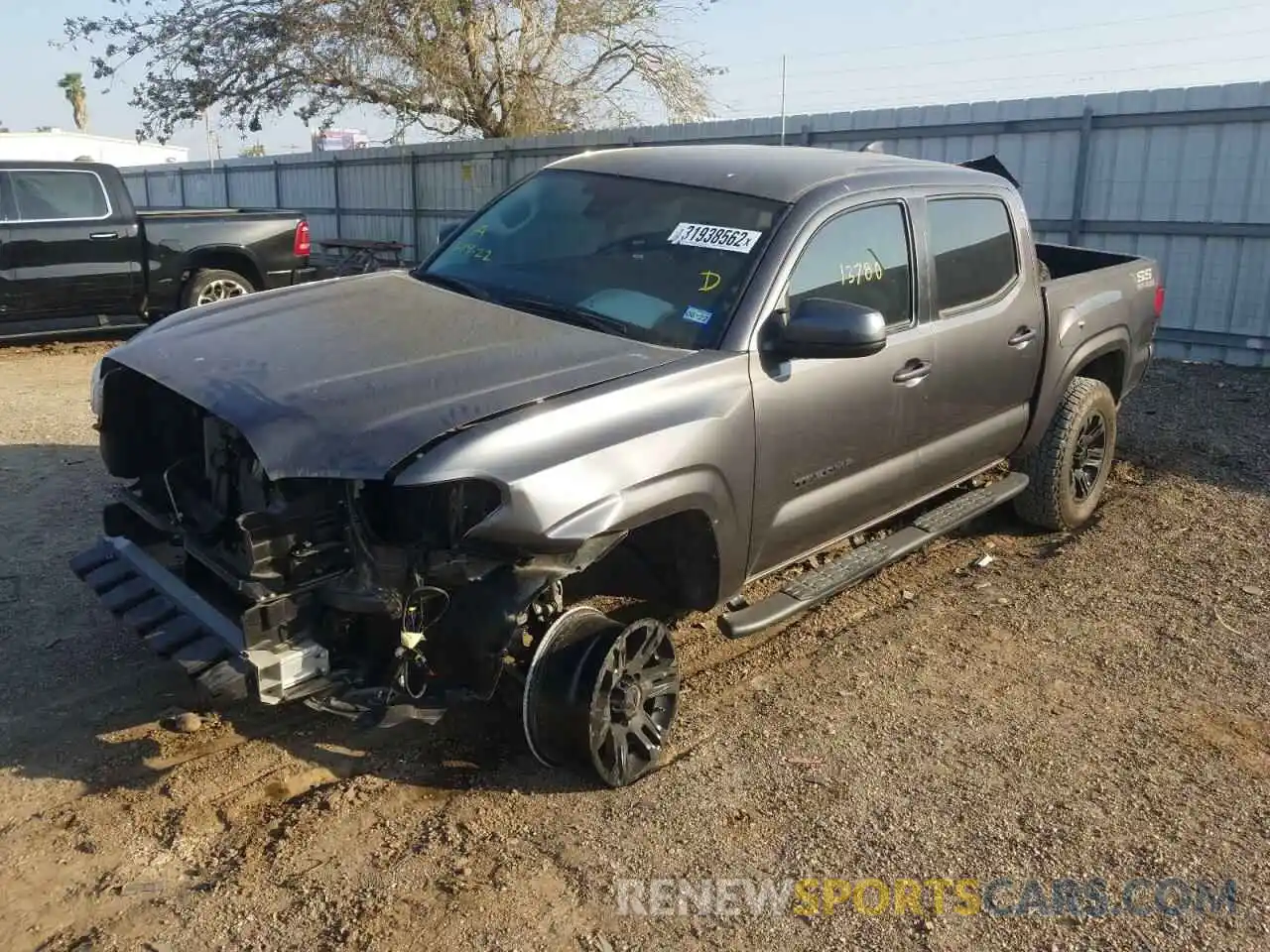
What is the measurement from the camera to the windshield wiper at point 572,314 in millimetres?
3750

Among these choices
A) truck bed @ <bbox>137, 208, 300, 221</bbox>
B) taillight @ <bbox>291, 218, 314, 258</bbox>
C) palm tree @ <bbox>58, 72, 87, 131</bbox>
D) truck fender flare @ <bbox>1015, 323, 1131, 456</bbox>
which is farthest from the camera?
palm tree @ <bbox>58, 72, 87, 131</bbox>

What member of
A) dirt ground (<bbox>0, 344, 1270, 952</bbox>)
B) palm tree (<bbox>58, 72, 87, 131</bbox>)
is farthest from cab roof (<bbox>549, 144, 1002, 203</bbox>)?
palm tree (<bbox>58, 72, 87, 131</bbox>)

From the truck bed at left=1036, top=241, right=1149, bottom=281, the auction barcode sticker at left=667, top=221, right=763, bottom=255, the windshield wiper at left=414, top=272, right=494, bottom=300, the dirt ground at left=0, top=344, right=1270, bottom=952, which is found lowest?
the dirt ground at left=0, top=344, right=1270, bottom=952

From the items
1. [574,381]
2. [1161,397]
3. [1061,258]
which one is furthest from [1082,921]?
[1161,397]

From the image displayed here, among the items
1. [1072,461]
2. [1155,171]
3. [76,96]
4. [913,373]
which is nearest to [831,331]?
[913,373]

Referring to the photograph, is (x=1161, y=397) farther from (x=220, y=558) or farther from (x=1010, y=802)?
(x=220, y=558)

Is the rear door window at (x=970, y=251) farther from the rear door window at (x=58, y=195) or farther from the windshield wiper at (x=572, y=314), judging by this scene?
the rear door window at (x=58, y=195)

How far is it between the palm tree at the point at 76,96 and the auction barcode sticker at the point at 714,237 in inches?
2846

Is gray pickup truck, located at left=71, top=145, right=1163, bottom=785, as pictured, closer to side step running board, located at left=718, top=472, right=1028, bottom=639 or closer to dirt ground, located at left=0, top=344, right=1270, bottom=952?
side step running board, located at left=718, top=472, right=1028, bottom=639

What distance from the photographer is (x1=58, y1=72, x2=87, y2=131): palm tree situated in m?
65.5

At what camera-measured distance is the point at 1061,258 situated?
671cm

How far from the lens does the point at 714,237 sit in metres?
3.92

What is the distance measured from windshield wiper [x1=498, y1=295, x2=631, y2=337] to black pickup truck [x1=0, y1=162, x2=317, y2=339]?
25.8 ft

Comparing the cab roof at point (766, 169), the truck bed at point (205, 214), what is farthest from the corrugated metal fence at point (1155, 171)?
the cab roof at point (766, 169)
